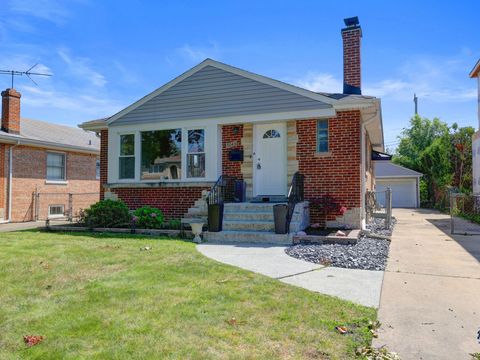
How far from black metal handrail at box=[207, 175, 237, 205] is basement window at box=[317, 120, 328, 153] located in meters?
2.61

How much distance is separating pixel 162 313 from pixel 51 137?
635 inches

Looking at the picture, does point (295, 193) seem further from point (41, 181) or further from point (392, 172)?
point (392, 172)

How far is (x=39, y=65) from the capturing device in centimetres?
1550

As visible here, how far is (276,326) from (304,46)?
31.7 feet

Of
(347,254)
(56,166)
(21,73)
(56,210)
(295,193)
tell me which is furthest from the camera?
(56,210)

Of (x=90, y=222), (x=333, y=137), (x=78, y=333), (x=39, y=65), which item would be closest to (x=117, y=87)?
(x=39, y=65)

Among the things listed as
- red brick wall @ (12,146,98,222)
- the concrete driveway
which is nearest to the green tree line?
the concrete driveway

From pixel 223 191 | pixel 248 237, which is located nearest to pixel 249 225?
pixel 248 237

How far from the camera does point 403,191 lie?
97.6 ft

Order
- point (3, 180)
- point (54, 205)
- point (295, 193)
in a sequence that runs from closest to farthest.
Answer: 1. point (295, 193)
2. point (3, 180)
3. point (54, 205)

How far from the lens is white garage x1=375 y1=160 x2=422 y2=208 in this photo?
95.6 feet

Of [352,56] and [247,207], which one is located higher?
[352,56]

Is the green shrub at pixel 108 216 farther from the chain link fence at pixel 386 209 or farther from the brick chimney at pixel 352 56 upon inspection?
the brick chimney at pixel 352 56

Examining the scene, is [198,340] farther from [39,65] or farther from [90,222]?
[39,65]
